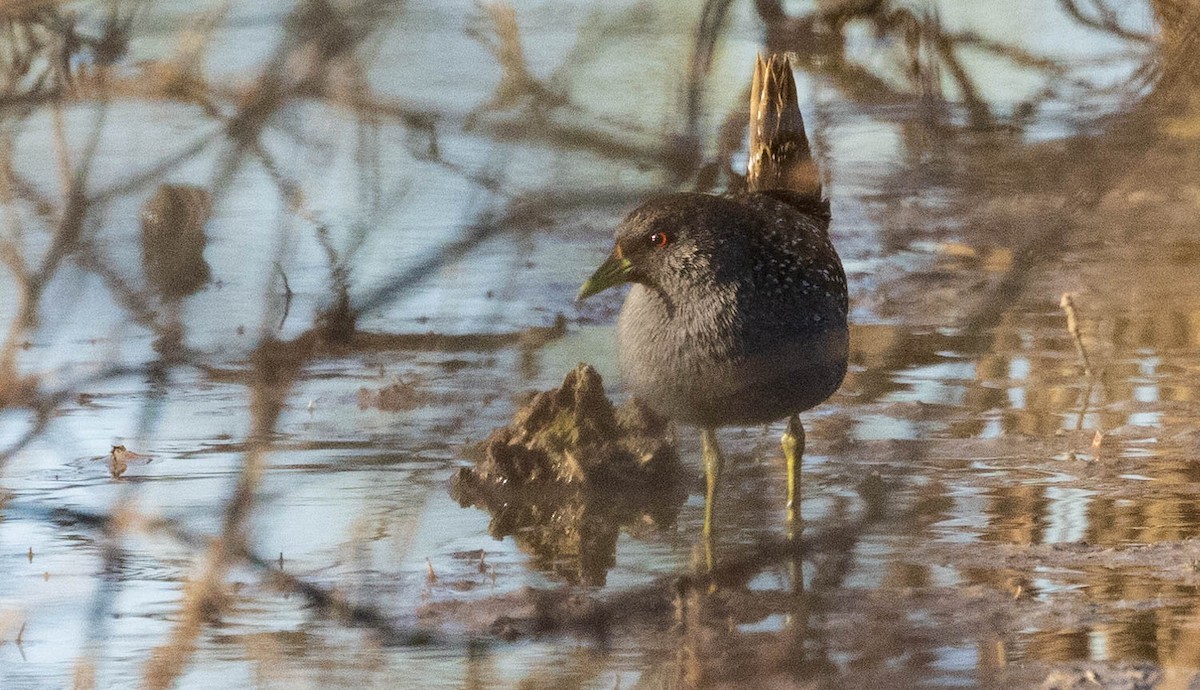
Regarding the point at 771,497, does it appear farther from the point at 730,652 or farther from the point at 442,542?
the point at 730,652

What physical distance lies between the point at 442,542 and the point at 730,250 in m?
1.07

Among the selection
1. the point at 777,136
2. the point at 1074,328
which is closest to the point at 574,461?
the point at 777,136

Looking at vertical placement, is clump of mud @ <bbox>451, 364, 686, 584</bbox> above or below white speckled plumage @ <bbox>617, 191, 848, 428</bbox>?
below

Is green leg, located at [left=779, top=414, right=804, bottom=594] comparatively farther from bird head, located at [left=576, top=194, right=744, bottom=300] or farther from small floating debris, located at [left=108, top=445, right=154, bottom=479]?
small floating debris, located at [left=108, top=445, right=154, bottom=479]

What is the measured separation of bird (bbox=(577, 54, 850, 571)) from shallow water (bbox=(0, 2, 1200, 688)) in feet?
0.89

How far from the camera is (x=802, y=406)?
417 centimetres

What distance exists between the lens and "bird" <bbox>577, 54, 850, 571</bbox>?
410 cm

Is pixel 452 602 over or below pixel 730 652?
below

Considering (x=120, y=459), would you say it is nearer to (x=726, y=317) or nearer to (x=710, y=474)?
(x=710, y=474)

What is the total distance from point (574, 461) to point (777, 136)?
121cm

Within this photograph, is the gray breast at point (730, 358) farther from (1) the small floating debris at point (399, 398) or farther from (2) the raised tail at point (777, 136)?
(1) the small floating debris at point (399, 398)

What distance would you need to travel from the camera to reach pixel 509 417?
175 inches

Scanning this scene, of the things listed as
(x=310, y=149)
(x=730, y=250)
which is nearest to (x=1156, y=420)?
(x=730, y=250)

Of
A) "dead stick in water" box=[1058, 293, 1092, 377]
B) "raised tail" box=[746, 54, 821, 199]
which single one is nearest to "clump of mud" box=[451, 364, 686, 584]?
"raised tail" box=[746, 54, 821, 199]
